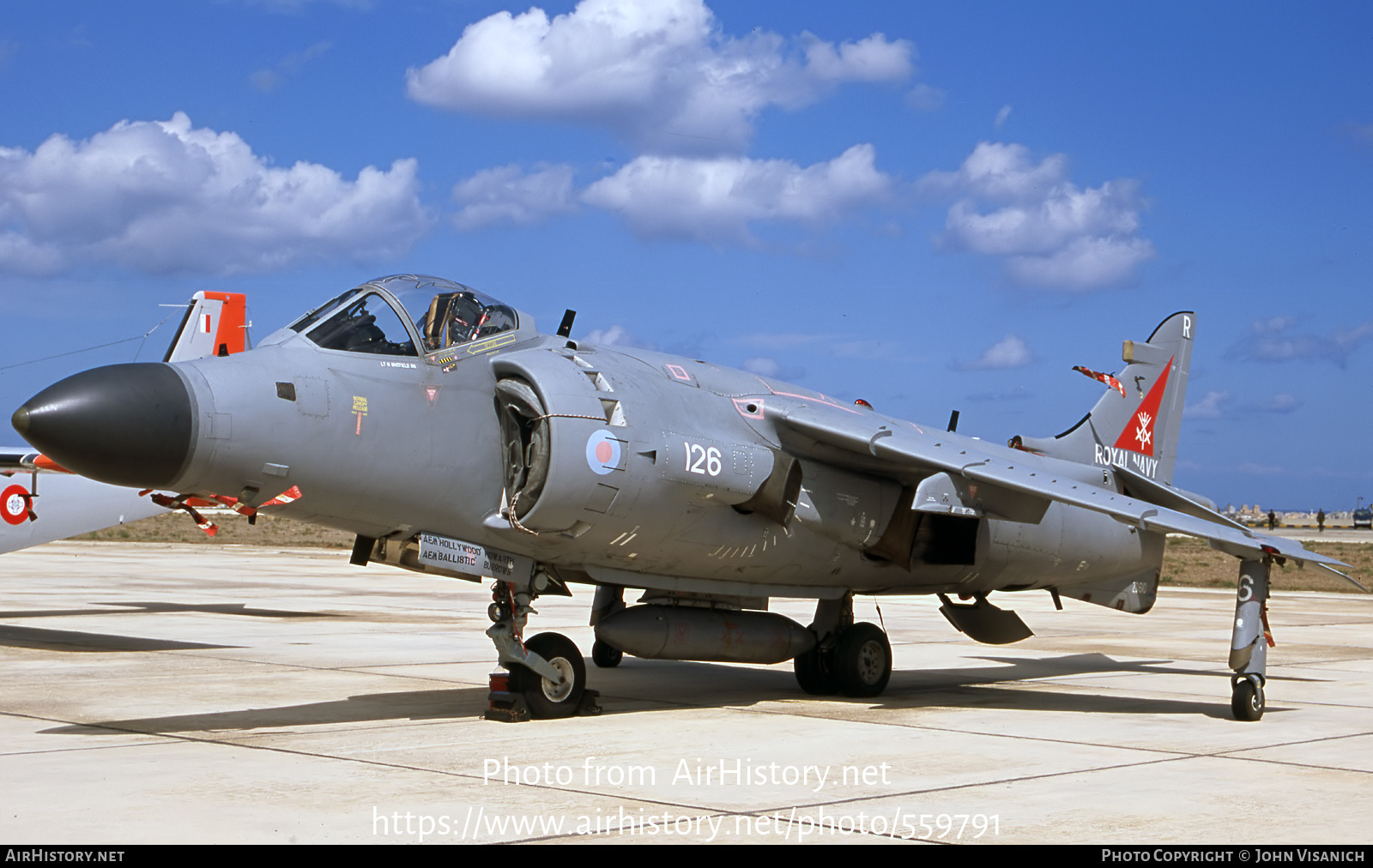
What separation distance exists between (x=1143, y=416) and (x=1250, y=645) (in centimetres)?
469

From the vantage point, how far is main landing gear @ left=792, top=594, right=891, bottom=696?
39.3 ft

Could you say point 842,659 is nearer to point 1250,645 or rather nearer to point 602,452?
point 1250,645

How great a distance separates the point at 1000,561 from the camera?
40.9 ft

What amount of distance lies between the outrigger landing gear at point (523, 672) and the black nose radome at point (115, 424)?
285 cm

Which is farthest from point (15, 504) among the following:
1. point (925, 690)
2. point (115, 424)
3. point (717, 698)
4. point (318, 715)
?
point (925, 690)

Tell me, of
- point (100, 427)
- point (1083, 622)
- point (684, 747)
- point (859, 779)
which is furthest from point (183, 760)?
point (1083, 622)

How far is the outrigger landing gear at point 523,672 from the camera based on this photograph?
32.2ft

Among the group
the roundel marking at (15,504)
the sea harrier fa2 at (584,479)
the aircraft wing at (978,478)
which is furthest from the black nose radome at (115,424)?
the roundel marking at (15,504)

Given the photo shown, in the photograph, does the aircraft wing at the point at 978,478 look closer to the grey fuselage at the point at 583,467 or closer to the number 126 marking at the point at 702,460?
the grey fuselage at the point at 583,467

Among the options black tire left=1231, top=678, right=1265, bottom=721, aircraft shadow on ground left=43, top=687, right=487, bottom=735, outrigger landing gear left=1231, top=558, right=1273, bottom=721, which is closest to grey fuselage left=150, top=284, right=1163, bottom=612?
aircraft shadow on ground left=43, top=687, right=487, bottom=735

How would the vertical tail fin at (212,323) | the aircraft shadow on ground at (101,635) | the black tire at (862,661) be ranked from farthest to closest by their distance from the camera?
the vertical tail fin at (212,323)
the aircraft shadow on ground at (101,635)
the black tire at (862,661)
